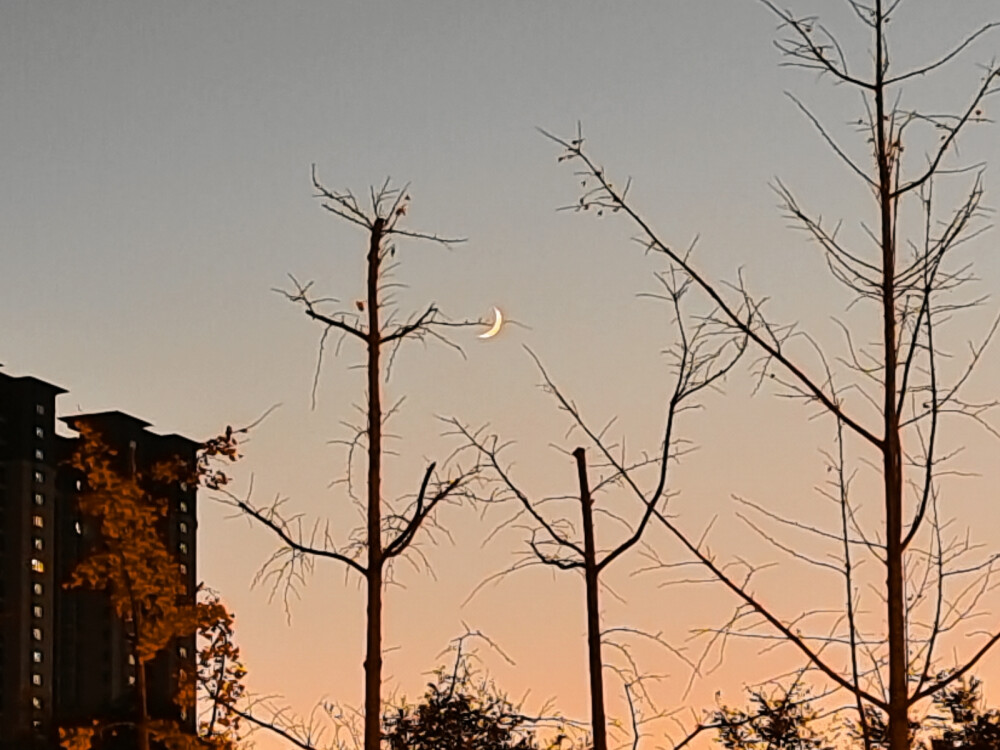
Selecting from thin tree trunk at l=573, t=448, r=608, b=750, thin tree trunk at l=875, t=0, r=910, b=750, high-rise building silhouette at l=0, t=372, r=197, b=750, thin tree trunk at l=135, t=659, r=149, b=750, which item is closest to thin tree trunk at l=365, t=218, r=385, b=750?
thin tree trunk at l=573, t=448, r=608, b=750

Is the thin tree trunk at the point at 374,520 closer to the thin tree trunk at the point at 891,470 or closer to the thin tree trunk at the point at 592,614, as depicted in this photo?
the thin tree trunk at the point at 592,614

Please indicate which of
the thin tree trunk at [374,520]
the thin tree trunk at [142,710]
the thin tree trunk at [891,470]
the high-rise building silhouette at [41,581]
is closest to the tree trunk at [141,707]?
the thin tree trunk at [142,710]

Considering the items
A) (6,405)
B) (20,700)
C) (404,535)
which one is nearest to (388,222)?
(404,535)

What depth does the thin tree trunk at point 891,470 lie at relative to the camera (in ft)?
15.1

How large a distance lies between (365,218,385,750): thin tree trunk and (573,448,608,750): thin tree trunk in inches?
34.6

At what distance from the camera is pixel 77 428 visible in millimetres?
13969

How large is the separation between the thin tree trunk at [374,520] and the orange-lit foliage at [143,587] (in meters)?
5.29

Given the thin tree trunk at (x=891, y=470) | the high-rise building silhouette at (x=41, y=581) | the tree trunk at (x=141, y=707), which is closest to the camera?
the thin tree trunk at (x=891, y=470)

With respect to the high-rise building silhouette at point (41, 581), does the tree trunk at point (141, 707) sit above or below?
below

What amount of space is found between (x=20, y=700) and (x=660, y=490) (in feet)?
238

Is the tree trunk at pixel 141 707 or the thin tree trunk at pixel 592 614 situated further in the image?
the tree trunk at pixel 141 707

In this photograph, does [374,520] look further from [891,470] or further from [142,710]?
[142,710]

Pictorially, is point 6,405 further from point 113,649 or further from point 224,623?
point 224,623

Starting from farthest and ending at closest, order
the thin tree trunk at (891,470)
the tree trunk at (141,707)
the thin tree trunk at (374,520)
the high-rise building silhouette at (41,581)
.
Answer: the high-rise building silhouette at (41,581)
the tree trunk at (141,707)
the thin tree trunk at (374,520)
the thin tree trunk at (891,470)
